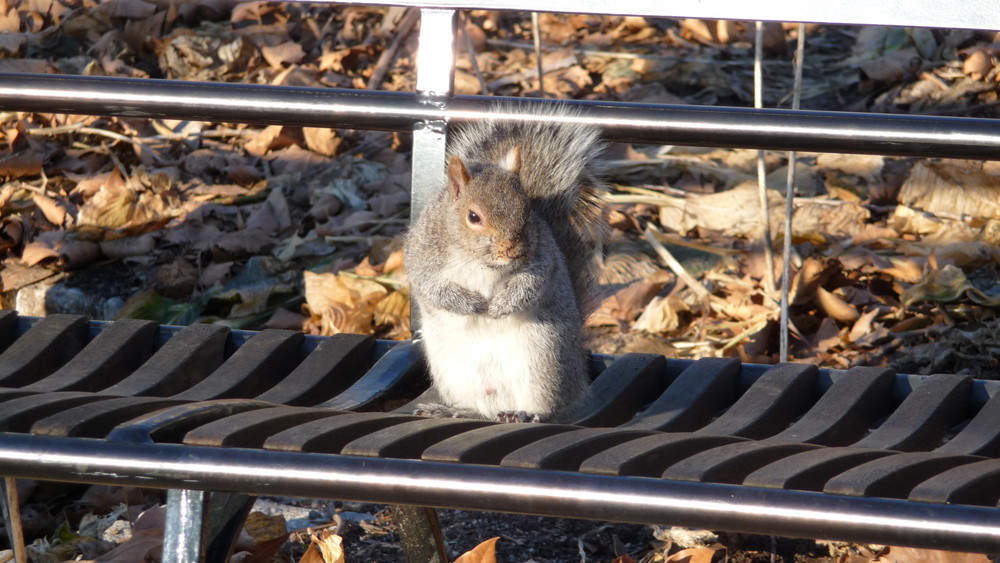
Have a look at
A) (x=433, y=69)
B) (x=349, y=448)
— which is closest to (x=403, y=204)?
(x=433, y=69)

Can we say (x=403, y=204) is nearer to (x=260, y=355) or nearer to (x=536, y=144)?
(x=536, y=144)

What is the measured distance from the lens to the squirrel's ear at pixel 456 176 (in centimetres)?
168

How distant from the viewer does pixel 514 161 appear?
5.86 feet

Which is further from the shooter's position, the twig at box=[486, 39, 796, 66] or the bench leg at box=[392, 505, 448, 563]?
the twig at box=[486, 39, 796, 66]

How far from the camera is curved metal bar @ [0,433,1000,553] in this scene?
93 cm

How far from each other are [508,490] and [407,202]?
2.32 meters

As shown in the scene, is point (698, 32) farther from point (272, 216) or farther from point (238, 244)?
point (238, 244)

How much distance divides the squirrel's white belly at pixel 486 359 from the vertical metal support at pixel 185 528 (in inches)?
20.0

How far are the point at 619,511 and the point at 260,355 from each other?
696mm

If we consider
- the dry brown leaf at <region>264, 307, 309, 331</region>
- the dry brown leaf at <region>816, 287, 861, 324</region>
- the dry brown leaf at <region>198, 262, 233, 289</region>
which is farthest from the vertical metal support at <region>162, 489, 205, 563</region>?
the dry brown leaf at <region>198, 262, 233, 289</region>

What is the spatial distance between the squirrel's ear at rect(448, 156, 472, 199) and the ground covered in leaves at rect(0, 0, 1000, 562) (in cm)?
58

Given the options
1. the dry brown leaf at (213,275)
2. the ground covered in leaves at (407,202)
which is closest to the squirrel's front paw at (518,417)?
the ground covered in leaves at (407,202)

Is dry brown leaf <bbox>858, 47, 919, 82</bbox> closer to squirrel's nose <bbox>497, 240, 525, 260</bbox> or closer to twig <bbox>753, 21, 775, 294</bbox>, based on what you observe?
twig <bbox>753, 21, 775, 294</bbox>

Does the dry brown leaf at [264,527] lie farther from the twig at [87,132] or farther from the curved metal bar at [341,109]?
the twig at [87,132]
